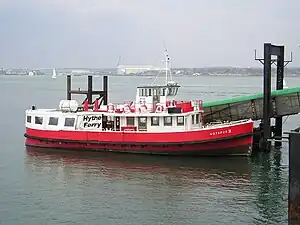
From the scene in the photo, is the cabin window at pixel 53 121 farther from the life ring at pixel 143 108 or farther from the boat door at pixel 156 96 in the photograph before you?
the boat door at pixel 156 96

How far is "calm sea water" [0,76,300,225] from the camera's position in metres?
18.8

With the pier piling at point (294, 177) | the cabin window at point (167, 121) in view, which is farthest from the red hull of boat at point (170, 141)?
the pier piling at point (294, 177)

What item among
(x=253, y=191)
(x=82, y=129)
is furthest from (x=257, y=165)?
(x=82, y=129)

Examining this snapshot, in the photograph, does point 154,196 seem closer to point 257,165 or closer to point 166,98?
point 257,165

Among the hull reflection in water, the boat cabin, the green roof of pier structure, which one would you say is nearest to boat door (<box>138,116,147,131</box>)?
the boat cabin

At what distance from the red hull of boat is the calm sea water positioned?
0.49 m

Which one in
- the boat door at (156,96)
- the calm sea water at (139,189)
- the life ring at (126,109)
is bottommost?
the calm sea water at (139,189)

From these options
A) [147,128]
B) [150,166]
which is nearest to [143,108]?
[147,128]

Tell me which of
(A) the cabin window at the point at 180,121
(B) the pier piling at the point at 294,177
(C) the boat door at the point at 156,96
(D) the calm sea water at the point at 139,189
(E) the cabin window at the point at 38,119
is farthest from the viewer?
(E) the cabin window at the point at 38,119

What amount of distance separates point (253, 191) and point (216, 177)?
2.99m

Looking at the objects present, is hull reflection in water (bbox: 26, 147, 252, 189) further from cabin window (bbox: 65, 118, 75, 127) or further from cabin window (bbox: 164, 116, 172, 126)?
cabin window (bbox: 164, 116, 172, 126)

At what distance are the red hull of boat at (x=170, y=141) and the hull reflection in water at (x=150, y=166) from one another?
418 mm

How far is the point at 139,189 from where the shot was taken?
22.6 metres

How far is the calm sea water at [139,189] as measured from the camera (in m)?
18.8
